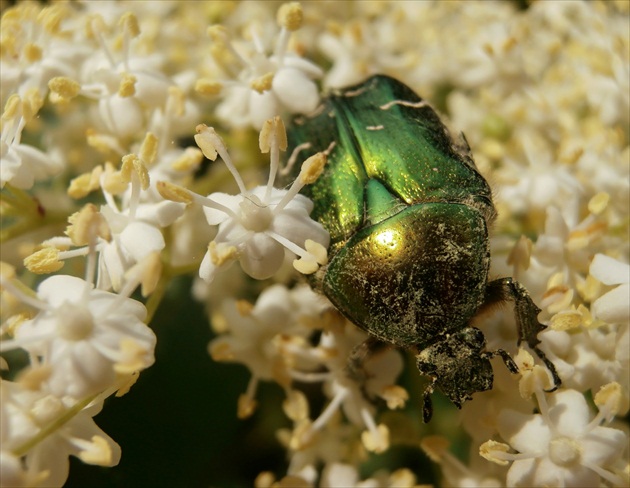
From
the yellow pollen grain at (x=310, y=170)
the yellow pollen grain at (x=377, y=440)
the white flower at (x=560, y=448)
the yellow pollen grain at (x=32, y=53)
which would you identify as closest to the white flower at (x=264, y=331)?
the yellow pollen grain at (x=377, y=440)

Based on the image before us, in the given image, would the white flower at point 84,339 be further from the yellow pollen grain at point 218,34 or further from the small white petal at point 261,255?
the yellow pollen grain at point 218,34

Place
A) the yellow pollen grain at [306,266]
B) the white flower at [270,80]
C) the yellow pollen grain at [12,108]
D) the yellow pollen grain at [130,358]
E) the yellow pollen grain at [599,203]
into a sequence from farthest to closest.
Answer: the white flower at [270,80]
the yellow pollen grain at [599,203]
the yellow pollen grain at [12,108]
the yellow pollen grain at [306,266]
the yellow pollen grain at [130,358]

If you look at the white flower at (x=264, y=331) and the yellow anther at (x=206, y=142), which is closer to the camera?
the yellow anther at (x=206, y=142)

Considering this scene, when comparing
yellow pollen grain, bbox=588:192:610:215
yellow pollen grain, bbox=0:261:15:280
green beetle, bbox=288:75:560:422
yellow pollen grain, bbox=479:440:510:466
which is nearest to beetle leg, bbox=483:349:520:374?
green beetle, bbox=288:75:560:422

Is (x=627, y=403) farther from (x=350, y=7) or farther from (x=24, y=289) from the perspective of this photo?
(x=350, y=7)

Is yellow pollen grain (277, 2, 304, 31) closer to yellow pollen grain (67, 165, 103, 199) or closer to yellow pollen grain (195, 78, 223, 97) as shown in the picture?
yellow pollen grain (195, 78, 223, 97)

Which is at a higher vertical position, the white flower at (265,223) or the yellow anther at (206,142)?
the yellow anther at (206,142)

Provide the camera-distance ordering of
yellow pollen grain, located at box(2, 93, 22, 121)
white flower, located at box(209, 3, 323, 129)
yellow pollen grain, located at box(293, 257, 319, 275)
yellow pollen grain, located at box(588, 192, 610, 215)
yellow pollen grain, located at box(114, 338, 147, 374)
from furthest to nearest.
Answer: white flower, located at box(209, 3, 323, 129), yellow pollen grain, located at box(588, 192, 610, 215), yellow pollen grain, located at box(2, 93, 22, 121), yellow pollen grain, located at box(293, 257, 319, 275), yellow pollen grain, located at box(114, 338, 147, 374)
